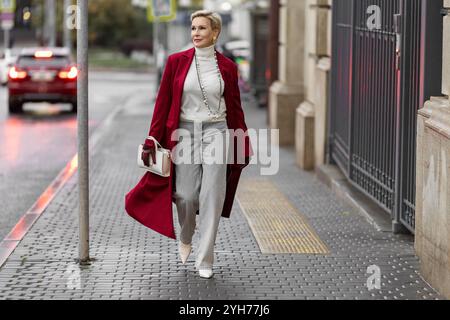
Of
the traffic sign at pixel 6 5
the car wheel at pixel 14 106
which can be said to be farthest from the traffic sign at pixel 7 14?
the car wheel at pixel 14 106

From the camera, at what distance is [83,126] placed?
28.2 feet

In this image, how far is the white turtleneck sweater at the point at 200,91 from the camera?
26.4ft

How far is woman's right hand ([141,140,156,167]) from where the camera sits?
316 inches

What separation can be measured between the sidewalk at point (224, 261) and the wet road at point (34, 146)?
2.12 feet

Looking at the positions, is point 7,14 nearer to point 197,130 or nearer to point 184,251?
point 184,251

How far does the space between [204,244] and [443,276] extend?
1.62 m

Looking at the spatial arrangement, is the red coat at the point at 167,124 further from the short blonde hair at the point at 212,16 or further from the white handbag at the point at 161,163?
the short blonde hair at the point at 212,16

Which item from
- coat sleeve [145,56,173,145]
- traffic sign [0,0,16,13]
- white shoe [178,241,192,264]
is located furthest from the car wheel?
traffic sign [0,0,16,13]

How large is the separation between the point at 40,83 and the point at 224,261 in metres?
19.0

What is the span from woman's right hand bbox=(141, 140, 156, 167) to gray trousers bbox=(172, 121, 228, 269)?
0.50 feet

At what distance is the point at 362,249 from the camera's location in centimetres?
930
